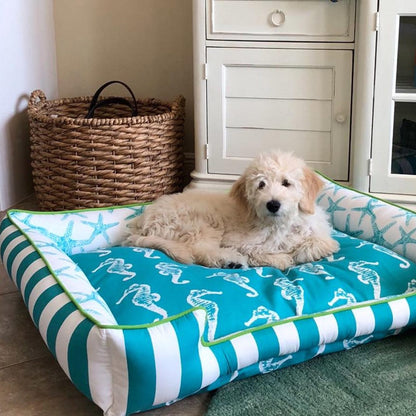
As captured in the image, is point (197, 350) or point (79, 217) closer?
point (197, 350)

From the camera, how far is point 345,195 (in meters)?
2.39

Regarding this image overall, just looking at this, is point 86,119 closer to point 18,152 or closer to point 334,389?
point 18,152

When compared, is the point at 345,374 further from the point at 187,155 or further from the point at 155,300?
the point at 187,155

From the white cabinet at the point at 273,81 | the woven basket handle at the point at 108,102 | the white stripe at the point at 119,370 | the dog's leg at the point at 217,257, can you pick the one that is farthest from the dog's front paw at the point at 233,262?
the woven basket handle at the point at 108,102

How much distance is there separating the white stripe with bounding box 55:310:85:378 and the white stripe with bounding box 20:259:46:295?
317 millimetres

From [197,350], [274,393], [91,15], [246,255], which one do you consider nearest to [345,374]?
[274,393]

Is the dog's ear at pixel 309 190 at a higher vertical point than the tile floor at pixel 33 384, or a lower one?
higher

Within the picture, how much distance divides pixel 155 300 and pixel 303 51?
134cm

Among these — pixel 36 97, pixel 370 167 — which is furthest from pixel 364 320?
pixel 36 97

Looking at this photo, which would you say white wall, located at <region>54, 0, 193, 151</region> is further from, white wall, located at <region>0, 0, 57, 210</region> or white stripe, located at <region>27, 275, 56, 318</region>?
white stripe, located at <region>27, 275, 56, 318</region>

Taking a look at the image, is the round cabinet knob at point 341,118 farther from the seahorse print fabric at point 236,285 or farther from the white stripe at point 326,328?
the white stripe at point 326,328

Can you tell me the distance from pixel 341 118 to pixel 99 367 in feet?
5.22

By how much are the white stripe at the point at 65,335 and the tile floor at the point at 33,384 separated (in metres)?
0.13

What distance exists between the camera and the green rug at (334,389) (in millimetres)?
1514
